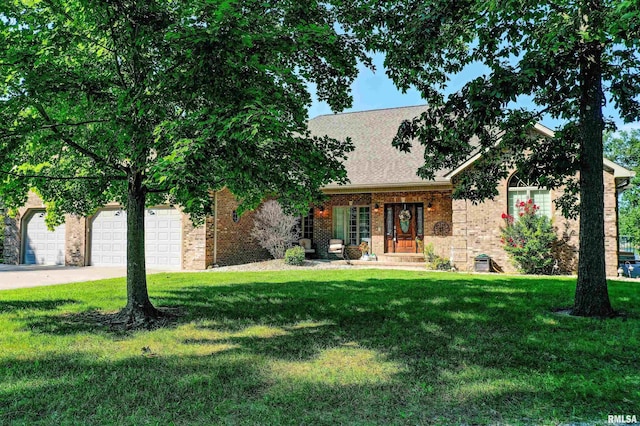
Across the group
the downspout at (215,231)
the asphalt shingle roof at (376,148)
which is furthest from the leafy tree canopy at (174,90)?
the asphalt shingle roof at (376,148)

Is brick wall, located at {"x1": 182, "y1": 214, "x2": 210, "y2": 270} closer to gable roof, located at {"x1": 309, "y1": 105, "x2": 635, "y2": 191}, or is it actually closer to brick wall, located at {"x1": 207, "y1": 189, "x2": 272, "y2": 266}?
brick wall, located at {"x1": 207, "y1": 189, "x2": 272, "y2": 266}

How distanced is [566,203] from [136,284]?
332 inches

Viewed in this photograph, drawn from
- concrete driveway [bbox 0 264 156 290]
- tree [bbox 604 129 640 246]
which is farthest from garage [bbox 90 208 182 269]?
tree [bbox 604 129 640 246]

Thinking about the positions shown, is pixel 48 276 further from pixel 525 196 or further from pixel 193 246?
pixel 525 196

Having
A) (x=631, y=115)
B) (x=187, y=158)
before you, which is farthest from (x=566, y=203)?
(x=187, y=158)

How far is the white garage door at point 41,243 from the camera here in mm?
17422

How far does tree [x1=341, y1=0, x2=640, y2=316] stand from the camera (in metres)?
6.12

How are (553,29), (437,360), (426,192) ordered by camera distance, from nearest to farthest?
(437,360), (553,29), (426,192)

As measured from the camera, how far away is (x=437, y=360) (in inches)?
183

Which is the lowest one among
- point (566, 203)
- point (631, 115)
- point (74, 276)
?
point (74, 276)

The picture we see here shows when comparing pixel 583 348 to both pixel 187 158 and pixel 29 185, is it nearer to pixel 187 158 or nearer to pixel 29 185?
pixel 187 158

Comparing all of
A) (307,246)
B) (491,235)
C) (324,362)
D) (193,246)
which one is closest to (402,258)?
(491,235)

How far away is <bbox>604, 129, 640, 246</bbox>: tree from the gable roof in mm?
20357

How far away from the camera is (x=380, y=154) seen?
59.3 ft
